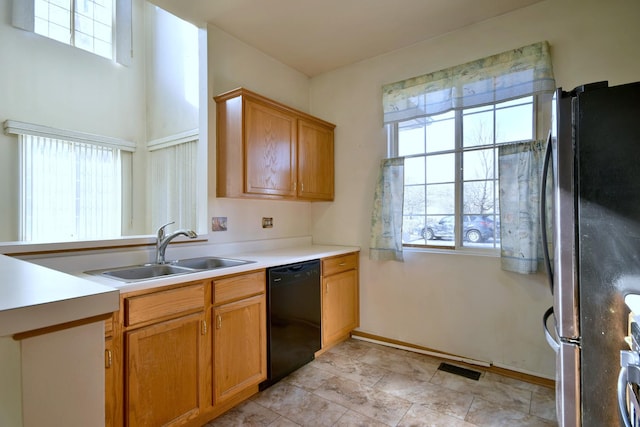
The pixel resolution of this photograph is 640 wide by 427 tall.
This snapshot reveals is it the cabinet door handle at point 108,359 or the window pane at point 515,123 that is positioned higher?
the window pane at point 515,123

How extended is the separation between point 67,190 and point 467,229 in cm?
457

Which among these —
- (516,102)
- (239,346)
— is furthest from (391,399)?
(516,102)

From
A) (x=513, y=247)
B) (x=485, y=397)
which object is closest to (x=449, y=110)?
(x=513, y=247)

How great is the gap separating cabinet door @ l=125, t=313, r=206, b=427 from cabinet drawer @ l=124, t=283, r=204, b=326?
5 cm

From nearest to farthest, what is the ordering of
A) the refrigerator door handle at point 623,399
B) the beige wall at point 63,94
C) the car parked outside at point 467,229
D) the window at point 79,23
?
the refrigerator door handle at point 623,399, the car parked outside at point 467,229, the beige wall at point 63,94, the window at point 79,23

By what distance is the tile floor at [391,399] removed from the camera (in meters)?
1.89

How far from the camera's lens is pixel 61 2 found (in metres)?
4.11

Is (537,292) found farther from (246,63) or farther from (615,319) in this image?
(246,63)

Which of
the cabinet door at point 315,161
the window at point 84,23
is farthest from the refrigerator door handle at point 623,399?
the window at point 84,23

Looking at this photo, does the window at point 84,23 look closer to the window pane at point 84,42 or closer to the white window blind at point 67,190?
the window pane at point 84,42

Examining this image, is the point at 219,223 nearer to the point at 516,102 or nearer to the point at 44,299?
the point at 44,299

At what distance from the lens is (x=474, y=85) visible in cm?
248

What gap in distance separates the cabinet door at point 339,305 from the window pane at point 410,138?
4.10 feet

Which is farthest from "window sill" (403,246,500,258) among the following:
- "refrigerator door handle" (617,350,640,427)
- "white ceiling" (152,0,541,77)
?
"white ceiling" (152,0,541,77)
